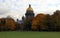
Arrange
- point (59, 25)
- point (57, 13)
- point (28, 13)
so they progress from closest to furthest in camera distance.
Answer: point (59, 25)
point (57, 13)
point (28, 13)

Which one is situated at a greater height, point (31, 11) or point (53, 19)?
point (31, 11)

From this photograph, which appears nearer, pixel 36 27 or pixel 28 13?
pixel 36 27

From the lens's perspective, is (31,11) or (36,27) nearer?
(36,27)

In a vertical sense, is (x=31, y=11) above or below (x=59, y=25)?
above

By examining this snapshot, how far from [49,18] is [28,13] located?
7265 centimetres

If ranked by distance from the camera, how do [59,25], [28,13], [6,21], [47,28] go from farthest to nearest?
1. [28,13]
2. [6,21]
3. [47,28]
4. [59,25]

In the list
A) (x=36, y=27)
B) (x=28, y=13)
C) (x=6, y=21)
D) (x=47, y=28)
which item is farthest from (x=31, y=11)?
(x=47, y=28)

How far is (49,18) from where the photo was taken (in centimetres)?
7269

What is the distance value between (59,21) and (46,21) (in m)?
6.38

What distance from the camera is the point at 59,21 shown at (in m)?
65.9

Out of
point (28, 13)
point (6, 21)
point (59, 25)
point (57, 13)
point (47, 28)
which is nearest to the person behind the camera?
point (59, 25)

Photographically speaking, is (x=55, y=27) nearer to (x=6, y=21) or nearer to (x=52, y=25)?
(x=52, y=25)

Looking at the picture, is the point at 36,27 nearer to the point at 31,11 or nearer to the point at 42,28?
the point at 42,28

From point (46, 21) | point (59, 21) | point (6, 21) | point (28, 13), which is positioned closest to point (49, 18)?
point (46, 21)
